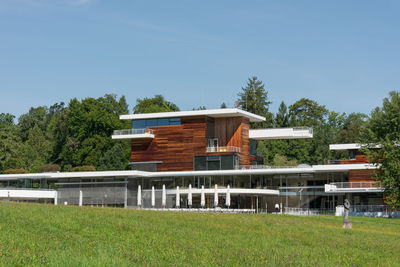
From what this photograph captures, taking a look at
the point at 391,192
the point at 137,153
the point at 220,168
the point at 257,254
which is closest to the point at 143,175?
the point at 137,153

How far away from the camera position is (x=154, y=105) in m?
94.4

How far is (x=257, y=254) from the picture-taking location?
18.4 m

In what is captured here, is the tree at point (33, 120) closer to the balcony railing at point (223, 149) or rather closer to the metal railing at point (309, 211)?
the balcony railing at point (223, 149)

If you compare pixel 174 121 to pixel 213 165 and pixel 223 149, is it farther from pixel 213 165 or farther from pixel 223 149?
pixel 213 165

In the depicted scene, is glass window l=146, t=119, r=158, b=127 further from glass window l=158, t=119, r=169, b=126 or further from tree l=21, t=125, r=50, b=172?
tree l=21, t=125, r=50, b=172

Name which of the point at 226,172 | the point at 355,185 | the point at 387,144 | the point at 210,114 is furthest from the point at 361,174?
the point at 210,114

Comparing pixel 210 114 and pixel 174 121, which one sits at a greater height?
pixel 210 114

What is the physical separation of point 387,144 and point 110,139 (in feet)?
152

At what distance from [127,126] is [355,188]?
4298cm

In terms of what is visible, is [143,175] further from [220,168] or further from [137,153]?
[220,168]

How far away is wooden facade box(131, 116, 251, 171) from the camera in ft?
199

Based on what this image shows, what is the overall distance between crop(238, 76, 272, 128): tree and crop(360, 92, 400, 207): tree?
39444mm

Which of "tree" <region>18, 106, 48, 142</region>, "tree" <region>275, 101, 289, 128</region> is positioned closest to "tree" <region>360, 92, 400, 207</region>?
"tree" <region>275, 101, 289, 128</region>

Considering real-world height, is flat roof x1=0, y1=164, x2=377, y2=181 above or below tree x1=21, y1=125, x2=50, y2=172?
below
